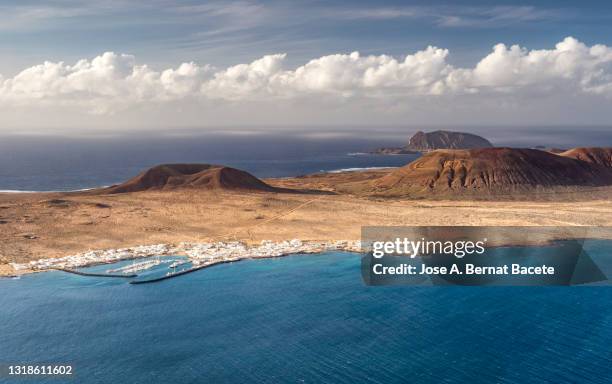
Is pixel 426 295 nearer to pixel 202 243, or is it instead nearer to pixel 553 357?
pixel 553 357

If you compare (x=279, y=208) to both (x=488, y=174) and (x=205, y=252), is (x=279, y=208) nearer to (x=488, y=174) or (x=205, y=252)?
(x=205, y=252)

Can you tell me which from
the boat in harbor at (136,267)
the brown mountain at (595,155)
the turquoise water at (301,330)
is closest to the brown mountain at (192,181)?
the boat in harbor at (136,267)

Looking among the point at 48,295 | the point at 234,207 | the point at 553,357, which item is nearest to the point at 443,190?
the point at 234,207

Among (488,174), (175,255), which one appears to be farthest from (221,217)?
(488,174)

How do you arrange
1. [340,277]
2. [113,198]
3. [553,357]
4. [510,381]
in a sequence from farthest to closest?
[113,198] → [340,277] → [553,357] → [510,381]

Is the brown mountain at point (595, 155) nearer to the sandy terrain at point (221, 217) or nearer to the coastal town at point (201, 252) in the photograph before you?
the sandy terrain at point (221, 217)

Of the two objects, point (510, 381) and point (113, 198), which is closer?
point (510, 381)
